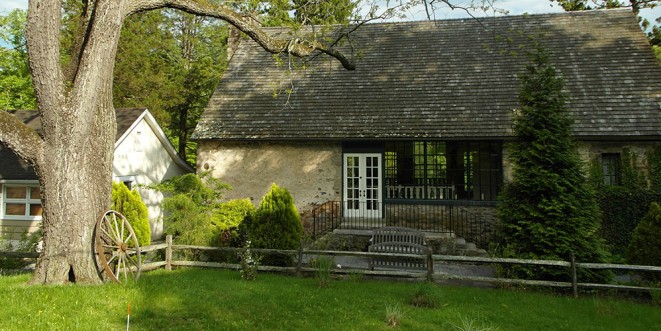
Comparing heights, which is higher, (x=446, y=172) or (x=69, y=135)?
(x=69, y=135)

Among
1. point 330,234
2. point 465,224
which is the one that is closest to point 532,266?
point 465,224

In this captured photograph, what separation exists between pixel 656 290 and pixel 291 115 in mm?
11709

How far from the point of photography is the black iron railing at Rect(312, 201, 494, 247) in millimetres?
13867

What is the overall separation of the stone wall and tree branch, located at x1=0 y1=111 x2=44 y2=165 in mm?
7964

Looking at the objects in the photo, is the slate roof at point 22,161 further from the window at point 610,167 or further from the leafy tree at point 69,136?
the window at point 610,167

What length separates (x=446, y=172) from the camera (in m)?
15.6

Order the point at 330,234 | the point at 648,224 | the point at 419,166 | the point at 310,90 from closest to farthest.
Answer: the point at 648,224, the point at 330,234, the point at 419,166, the point at 310,90

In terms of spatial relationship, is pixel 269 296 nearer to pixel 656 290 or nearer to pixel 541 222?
pixel 541 222

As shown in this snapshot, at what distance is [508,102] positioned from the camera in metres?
14.9

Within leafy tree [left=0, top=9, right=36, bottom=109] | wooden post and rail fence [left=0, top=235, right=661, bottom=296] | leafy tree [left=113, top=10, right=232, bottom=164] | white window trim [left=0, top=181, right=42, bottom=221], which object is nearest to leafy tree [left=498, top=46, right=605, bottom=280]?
wooden post and rail fence [left=0, top=235, right=661, bottom=296]

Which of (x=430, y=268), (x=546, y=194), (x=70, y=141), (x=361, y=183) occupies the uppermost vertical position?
(x=70, y=141)

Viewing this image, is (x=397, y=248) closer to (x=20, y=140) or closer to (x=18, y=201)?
(x=20, y=140)

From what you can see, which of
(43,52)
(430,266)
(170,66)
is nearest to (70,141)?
(43,52)

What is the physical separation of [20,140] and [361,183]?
33.7ft
